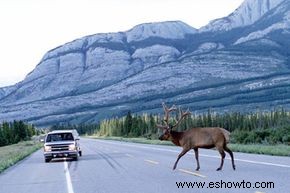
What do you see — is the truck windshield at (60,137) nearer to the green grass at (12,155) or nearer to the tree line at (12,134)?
the green grass at (12,155)

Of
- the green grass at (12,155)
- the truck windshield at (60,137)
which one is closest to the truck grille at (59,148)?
the truck windshield at (60,137)

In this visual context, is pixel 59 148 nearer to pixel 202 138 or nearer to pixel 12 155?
pixel 12 155

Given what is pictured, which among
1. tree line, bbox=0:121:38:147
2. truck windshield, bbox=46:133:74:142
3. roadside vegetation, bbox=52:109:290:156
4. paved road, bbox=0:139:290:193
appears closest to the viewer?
paved road, bbox=0:139:290:193

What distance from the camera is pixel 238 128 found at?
93.9 m

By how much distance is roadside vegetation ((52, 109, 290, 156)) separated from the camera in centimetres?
3806

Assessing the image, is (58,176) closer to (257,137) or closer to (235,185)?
(235,185)

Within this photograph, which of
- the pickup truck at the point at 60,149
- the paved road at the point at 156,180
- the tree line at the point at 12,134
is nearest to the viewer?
the paved road at the point at 156,180

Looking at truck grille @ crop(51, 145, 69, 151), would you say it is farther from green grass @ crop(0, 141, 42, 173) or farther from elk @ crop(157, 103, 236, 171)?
elk @ crop(157, 103, 236, 171)

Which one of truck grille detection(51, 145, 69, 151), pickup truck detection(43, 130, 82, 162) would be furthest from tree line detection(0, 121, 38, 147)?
truck grille detection(51, 145, 69, 151)

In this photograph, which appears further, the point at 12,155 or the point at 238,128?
the point at 238,128

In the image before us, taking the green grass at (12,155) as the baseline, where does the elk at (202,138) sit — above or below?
above

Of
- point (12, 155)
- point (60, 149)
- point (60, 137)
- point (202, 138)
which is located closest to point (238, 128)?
point (12, 155)

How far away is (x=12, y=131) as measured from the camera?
117188 millimetres

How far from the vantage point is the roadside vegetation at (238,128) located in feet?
125
